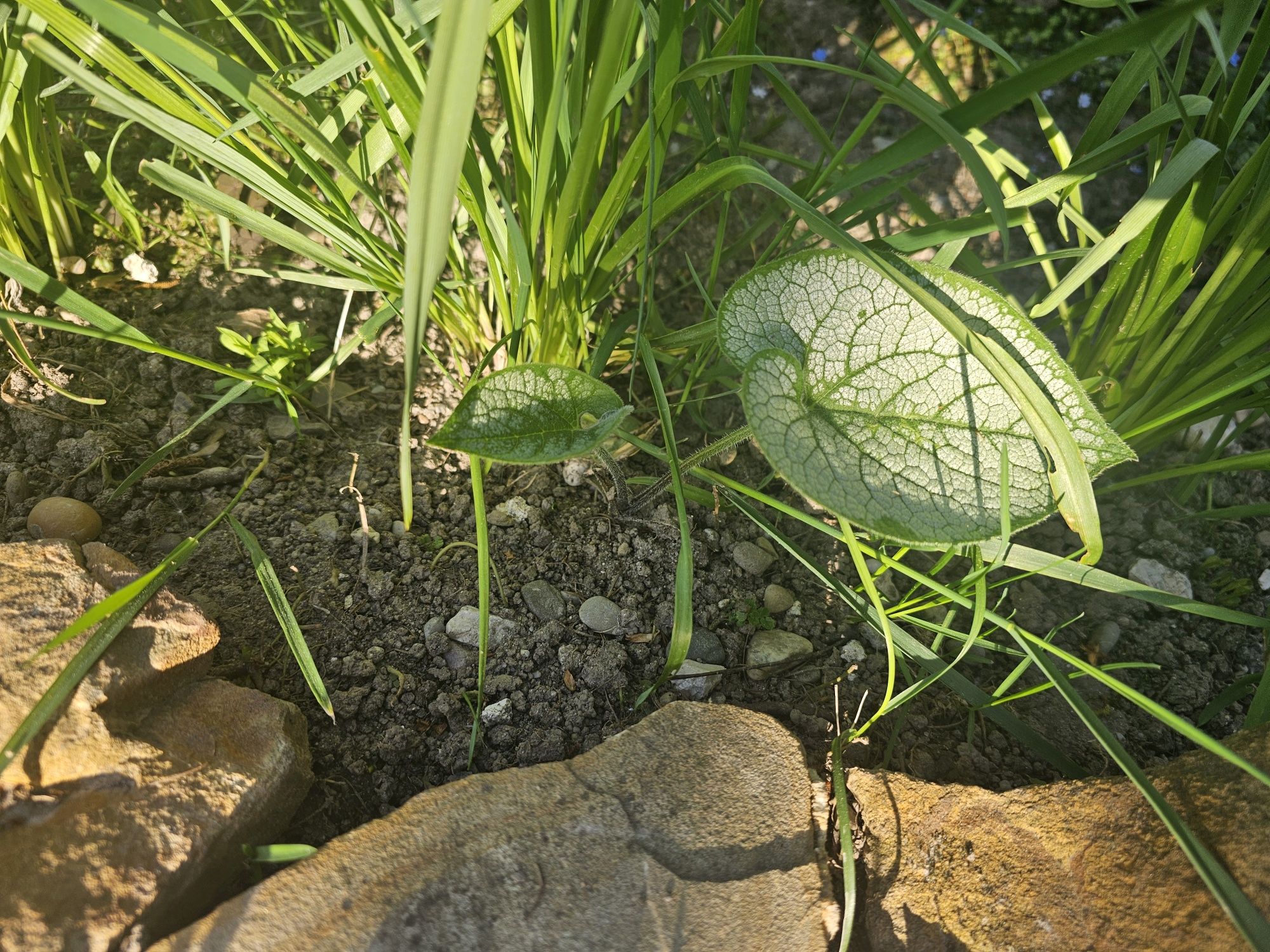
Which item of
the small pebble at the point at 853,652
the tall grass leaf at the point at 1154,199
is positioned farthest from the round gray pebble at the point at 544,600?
the tall grass leaf at the point at 1154,199

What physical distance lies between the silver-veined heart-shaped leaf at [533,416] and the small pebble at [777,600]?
0.38 metres

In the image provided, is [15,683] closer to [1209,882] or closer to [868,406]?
[868,406]

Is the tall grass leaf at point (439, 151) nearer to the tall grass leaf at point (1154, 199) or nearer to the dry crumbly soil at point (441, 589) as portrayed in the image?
the dry crumbly soil at point (441, 589)

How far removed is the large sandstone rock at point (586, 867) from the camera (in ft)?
2.37

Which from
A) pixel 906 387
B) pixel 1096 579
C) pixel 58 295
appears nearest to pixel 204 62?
pixel 58 295

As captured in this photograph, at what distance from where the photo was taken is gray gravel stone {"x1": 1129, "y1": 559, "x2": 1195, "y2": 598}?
1265mm

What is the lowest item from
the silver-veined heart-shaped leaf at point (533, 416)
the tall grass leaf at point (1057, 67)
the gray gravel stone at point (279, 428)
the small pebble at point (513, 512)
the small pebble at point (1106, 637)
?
the small pebble at point (1106, 637)

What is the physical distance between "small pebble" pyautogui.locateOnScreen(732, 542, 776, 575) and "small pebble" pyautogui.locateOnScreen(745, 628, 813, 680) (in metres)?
0.10

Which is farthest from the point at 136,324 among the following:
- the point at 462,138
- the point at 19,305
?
the point at 462,138

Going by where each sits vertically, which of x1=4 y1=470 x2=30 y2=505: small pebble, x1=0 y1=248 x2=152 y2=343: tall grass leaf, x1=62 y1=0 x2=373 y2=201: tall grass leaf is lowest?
x1=4 y1=470 x2=30 y2=505: small pebble

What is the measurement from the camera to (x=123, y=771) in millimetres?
756

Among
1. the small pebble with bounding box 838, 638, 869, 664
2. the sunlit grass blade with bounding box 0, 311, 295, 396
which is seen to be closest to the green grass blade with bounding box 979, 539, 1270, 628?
the small pebble with bounding box 838, 638, 869, 664

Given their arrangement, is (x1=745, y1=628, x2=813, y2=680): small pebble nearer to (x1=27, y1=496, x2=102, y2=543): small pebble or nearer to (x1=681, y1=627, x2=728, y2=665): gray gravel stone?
(x1=681, y1=627, x2=728, y2=665): gray gravel stone

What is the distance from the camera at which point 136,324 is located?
49.3 inches
